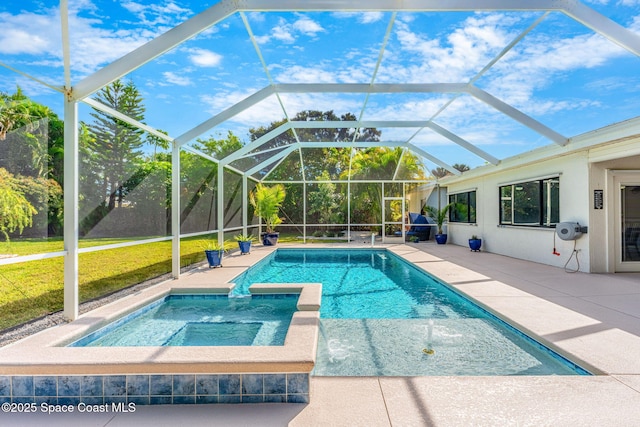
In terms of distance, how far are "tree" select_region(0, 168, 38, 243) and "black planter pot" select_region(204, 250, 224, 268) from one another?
11.0 feet

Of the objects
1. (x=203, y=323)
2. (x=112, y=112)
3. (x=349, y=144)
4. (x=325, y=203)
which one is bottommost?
(x=203, y=323)

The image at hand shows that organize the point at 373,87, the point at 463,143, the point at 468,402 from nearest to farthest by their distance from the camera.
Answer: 1. the point at 468,402
2. the point at 373,87
3. the point at 463,143

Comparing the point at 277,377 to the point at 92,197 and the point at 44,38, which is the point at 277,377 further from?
the point at 92,197

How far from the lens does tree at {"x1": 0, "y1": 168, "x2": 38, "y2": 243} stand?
423 cm

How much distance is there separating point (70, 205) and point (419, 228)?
13.1 metres

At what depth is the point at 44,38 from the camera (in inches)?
151

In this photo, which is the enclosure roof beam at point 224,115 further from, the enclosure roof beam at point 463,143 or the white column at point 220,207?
the enclosure roof beam at point 463,143

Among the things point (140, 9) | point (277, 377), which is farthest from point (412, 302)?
point (140, 9)

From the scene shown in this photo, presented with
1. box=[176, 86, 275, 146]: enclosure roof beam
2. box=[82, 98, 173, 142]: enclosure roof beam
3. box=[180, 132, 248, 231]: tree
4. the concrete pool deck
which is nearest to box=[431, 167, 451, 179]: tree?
box=[180, 132, 248, 231]: tree

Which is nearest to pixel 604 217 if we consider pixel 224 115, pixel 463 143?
pixel 463 143

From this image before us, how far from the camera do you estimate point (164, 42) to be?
14.0 ft

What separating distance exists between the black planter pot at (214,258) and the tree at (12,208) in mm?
3348

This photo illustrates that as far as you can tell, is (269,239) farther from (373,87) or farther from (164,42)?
(164,42)

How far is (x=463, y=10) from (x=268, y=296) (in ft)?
16.2
